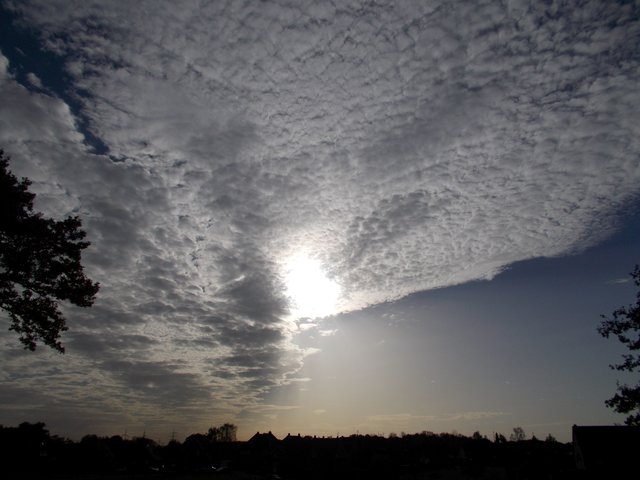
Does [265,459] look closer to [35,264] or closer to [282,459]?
[282,459]

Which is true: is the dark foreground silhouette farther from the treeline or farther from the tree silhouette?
the tree silhouette

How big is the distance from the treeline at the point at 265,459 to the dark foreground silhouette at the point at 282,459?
9 centimetres

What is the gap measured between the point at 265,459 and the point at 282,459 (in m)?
4.71

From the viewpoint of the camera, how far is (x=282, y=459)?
71.0m

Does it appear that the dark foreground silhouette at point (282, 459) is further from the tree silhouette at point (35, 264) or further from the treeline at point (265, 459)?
the tree silhouette at point (35, 264)

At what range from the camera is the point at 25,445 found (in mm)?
58125

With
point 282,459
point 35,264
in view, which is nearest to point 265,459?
point 282,459

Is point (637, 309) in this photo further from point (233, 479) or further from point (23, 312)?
point (233, 479)

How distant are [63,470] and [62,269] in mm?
63790

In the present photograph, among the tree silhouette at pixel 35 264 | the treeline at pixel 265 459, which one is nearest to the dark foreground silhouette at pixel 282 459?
the treeline at pixel 265 459

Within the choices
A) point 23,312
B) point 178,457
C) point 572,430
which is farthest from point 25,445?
point 572,430

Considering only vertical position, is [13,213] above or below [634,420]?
above

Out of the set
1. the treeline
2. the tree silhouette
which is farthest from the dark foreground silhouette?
the tree silhouette

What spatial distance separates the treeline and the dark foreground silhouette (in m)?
0.09
